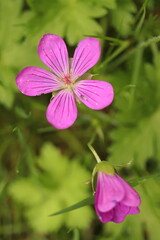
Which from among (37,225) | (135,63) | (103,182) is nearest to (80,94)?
(103,182)

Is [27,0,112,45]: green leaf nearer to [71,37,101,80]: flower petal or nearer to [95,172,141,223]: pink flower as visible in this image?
[71,37,101,80]: flower petal

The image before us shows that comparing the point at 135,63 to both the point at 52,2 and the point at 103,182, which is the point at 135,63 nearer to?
the point at 52,2

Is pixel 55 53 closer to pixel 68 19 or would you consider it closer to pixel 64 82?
pixel 64 82

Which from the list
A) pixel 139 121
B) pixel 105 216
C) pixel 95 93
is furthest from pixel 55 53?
pixel 139 121

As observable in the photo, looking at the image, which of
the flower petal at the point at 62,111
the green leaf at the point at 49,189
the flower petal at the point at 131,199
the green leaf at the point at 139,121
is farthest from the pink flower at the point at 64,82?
the green leaf at the point at 49,189

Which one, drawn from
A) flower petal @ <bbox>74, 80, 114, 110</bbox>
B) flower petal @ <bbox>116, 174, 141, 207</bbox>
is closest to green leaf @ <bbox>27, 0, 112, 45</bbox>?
flower petal @ <bbox>74, 80, 114, 110</bbox>

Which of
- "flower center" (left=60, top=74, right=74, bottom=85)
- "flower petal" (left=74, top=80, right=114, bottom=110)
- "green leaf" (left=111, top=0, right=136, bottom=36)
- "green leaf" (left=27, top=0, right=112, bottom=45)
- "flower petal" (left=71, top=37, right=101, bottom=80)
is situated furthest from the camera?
"green leaf" (left=111, top=0, right=136, bottom=36)

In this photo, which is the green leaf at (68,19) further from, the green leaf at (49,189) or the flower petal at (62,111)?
the green leaf at (49,189)
